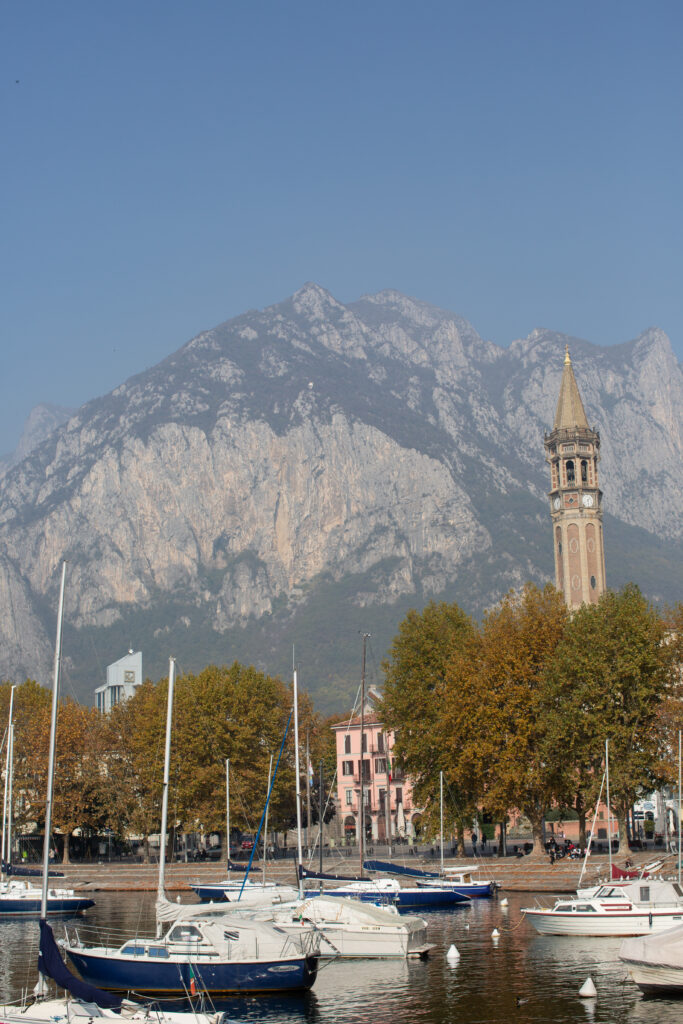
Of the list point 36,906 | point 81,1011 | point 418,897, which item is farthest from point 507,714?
point 81,1011

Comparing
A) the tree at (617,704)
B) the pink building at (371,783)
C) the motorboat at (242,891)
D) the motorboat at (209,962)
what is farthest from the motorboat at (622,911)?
the pink building at (371,783)

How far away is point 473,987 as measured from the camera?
125ft

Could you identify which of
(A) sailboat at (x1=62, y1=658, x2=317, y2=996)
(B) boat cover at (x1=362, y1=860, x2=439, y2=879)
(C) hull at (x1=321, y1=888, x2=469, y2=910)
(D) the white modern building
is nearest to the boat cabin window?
(A) sailboat at (x1=62, y1=658, x2=317, y2=996)

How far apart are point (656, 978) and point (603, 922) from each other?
12993mm

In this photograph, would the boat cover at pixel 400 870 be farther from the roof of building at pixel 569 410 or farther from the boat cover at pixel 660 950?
the roof of building at pixel 569 410

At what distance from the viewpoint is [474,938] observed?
1945 inches

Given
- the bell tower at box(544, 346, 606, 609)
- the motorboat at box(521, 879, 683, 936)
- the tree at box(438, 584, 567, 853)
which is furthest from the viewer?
the bell tower at box(544, 346, 606, 609)

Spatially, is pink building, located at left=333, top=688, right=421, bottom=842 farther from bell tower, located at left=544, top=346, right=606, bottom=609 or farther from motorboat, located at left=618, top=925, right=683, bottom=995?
motorboat, located at left=618, top=925, right=683, bottom=995

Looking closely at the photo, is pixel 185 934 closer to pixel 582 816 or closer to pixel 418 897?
pixel 418 897

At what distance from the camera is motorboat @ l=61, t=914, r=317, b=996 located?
37062mm

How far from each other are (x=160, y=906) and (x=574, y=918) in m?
18.6

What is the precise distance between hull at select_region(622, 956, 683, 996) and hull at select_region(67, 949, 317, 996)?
10810mm

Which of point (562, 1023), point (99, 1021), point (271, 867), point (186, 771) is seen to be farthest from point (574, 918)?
point (186, 771)

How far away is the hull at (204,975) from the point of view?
37.0m
